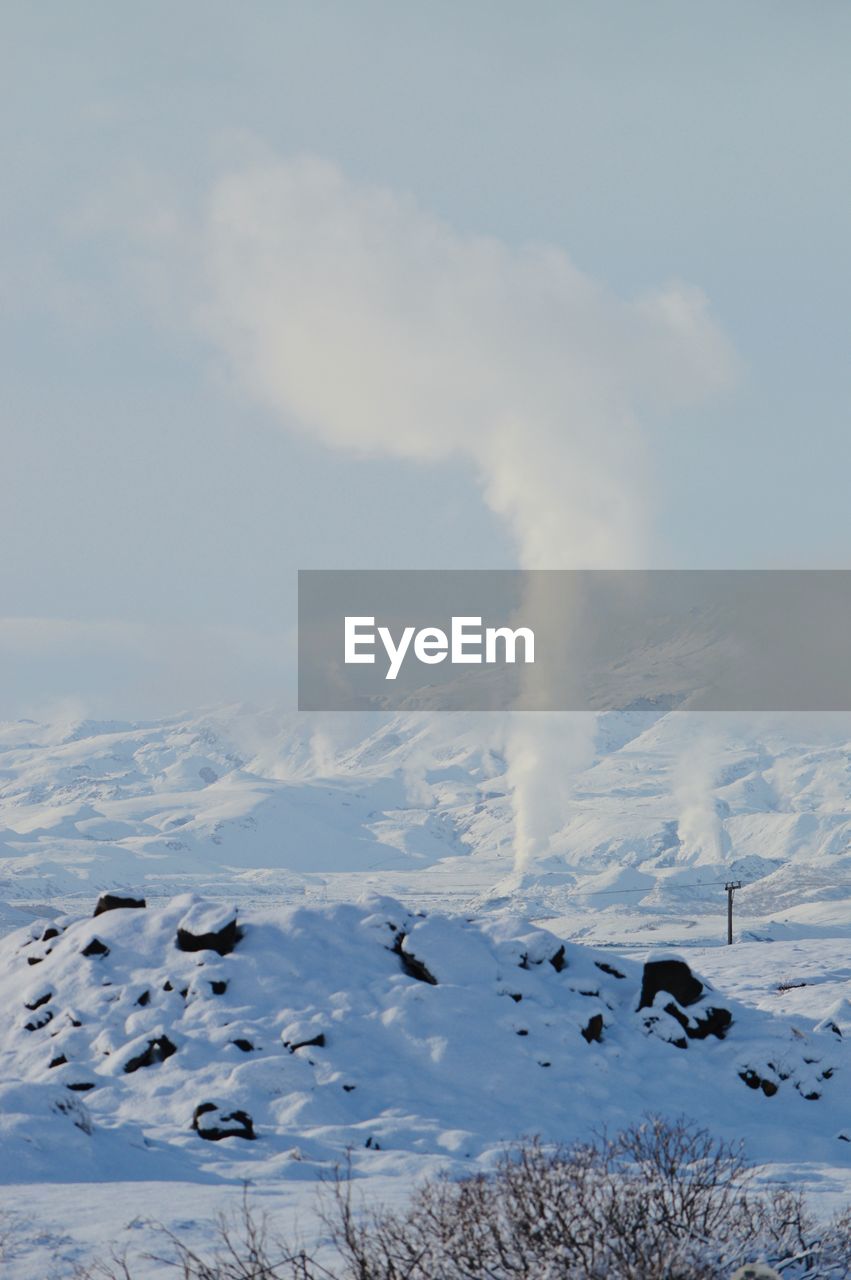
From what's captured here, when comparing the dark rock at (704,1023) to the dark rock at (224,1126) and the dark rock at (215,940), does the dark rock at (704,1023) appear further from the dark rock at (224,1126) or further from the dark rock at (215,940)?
the dark rock at (224,1126)

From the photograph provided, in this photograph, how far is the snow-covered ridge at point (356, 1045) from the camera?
23938 millimetres

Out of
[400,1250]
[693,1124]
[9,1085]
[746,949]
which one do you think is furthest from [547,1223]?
[746,949]

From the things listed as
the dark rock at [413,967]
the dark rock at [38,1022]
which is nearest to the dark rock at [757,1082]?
the dark rock at [413,967]

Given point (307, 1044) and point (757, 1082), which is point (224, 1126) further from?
point (757, 1082)

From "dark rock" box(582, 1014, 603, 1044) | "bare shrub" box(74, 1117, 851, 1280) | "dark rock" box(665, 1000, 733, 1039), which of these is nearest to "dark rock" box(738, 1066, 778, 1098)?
"dark rock" box(665, 1000, 733, 1039)

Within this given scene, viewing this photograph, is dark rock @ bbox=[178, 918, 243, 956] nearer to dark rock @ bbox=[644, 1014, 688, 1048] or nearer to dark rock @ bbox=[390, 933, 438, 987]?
dark rock @ bbox=[390, 933, 438, 987]

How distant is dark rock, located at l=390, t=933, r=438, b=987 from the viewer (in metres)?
32.4

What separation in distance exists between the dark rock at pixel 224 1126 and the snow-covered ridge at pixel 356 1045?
0.14 ft

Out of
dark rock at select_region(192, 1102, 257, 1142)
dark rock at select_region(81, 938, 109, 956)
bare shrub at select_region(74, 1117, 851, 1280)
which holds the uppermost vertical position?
dark rock at select_region(81, 938, 109, 956)

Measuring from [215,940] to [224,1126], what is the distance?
30.3 ft

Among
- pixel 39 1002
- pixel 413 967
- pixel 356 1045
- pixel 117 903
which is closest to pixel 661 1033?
pixel 413 967

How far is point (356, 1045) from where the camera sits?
94.5 ft

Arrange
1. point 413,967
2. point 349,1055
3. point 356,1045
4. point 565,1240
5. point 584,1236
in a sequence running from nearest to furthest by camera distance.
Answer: point 565,1240
point 584,1236
point 349,1055
point 356,1045
point 413,967

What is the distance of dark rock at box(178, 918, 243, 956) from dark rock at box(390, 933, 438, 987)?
436cm
